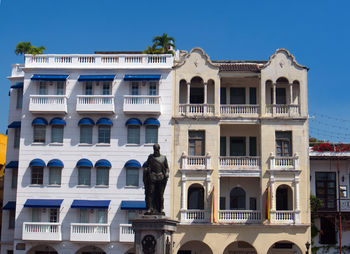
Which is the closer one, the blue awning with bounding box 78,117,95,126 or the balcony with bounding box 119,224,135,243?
the balcony with bounding box 119,224,135,243

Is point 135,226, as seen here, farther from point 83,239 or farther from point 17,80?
point 17,80

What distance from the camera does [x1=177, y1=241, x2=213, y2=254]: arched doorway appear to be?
4575 centimetres

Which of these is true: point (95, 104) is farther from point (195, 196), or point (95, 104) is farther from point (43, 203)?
point (195, 196)

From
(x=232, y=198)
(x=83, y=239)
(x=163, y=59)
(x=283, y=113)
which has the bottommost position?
(x=83, y=239)

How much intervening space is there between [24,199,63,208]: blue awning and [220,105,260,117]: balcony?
1341 centimetres

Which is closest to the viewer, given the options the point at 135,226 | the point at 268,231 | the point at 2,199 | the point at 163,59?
the point at 135,226

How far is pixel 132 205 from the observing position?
44125 mm

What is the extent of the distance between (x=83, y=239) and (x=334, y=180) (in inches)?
771

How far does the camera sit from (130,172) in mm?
45281

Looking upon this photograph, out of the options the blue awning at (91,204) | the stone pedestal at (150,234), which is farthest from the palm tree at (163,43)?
the stone pedestal at (150,234)

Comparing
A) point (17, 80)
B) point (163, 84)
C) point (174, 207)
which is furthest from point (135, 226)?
point (17, 80)

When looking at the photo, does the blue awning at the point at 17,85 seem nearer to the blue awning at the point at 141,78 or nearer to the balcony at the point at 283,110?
the blue awning at the point at 141,78

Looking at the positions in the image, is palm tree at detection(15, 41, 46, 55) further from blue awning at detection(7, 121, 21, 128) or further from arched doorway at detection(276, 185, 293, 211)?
arched doorway at detection(276, 185, 293, 211)

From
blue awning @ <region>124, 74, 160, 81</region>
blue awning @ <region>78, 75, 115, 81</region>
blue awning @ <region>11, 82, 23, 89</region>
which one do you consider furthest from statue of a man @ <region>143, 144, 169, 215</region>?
blue awning @ <region>11, 82, 23, 89</region>
